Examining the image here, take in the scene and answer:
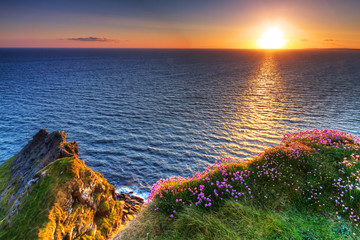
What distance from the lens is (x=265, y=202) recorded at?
29.3ft

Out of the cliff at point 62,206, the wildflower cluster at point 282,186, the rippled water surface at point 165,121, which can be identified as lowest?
the rippled water surface at point 165,121

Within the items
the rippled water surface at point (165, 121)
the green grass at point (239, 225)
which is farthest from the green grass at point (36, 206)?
the rippled water surface at point (165, 121)

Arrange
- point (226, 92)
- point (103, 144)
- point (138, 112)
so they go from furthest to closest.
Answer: point (226, 92)
point (138, 112)
point (103, 144)

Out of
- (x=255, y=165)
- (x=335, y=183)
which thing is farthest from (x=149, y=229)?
(x=335, y=183)

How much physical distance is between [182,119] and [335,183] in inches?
1124

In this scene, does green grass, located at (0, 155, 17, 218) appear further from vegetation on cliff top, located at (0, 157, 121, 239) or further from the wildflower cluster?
the wildflower cluster

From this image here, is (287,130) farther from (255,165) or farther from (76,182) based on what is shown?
(76,182)

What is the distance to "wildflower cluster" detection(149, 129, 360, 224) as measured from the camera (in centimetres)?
869

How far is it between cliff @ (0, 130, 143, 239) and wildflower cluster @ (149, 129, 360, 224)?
12.0 ft

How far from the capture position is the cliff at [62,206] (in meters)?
8.20

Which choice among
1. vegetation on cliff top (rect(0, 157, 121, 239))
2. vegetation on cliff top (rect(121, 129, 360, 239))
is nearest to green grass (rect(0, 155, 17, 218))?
vegetation on cliff top (rect(0, 157, 121, 239))

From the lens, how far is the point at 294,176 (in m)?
10.3

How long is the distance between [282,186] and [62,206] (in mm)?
10704

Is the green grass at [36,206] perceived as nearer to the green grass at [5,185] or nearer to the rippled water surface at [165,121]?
the green grass at [5,185]
